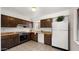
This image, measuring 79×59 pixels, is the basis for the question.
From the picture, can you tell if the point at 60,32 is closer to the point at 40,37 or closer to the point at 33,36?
the point at 40,37

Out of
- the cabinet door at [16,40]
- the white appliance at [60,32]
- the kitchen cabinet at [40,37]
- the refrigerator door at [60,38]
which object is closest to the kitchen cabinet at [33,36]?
the kitchen cabinet at [40,37]

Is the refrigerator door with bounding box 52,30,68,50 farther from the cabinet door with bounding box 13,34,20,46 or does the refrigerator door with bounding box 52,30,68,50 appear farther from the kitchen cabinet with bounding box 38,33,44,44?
the cabinet door with bounding box 13,34,20,46

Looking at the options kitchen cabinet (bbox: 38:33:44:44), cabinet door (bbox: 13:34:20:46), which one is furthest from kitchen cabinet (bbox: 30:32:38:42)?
cabinet door (bbox: 13:34:20:46)

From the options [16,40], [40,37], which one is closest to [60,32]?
[40,37]

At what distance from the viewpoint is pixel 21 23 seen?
6.37 feet

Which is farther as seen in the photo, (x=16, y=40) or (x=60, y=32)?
(x=60, y=32)

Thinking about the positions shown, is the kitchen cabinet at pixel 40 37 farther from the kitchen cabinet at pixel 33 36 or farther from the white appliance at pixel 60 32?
the white appliance at pixel 60 32

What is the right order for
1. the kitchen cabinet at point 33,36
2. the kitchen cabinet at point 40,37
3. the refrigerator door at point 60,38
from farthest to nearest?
the refrigerator door at point 60,38, the kitchen cabinet at point 40,37, the kitchen cabinet at point 33,36

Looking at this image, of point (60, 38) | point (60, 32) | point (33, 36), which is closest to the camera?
point (33, 36)

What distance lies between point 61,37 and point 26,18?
1.51 metres

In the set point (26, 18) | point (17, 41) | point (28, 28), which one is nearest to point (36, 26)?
point (28, 28)

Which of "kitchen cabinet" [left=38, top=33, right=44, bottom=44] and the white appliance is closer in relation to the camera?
"kitchen cabinet" [left=38, top=33, right=44, bottom=44]
